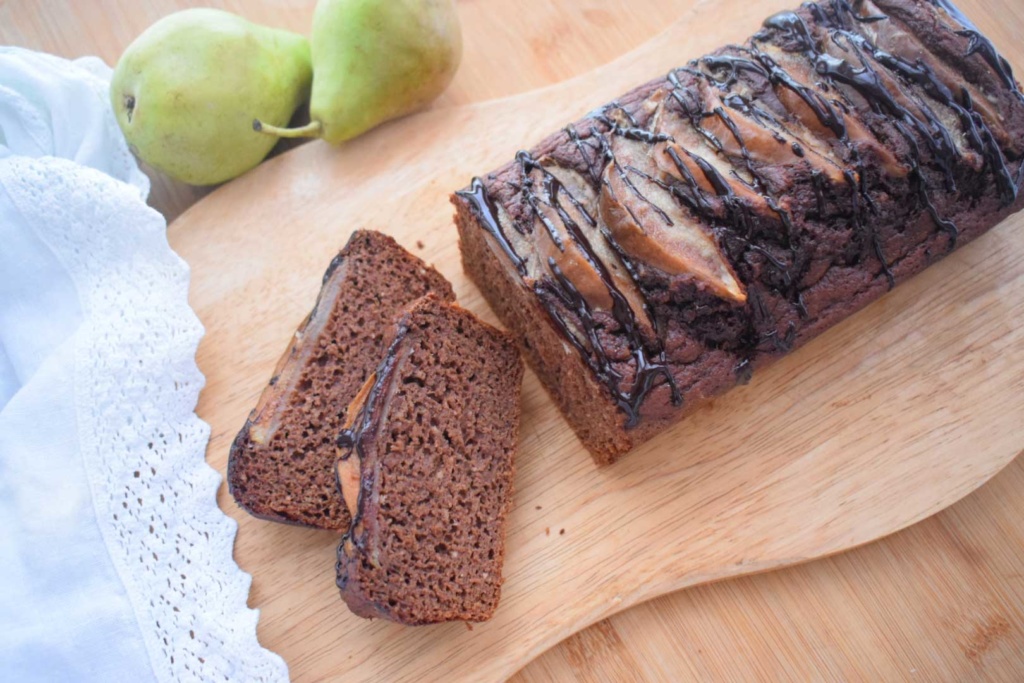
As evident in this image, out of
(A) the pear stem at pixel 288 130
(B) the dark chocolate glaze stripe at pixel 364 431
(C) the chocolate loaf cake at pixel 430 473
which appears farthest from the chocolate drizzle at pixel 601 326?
(A) the pear stem at pixel 288 130

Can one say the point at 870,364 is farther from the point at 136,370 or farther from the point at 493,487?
the point at 136,370

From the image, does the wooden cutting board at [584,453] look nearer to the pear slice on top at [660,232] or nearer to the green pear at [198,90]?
the green pear at [198,90]

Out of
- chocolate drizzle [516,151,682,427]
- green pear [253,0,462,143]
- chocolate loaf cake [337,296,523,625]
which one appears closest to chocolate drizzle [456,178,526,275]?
chocolate drizzle [516,151,682,427]

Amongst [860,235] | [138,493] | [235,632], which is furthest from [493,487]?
[860,235]

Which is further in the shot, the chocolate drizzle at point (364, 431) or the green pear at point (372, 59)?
the green pear at point (372, 59)

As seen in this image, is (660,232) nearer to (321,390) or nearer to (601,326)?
(601,326)

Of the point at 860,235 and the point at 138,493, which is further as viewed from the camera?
the point at 138,493

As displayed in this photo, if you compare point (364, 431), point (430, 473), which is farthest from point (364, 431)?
point (430, 473)
